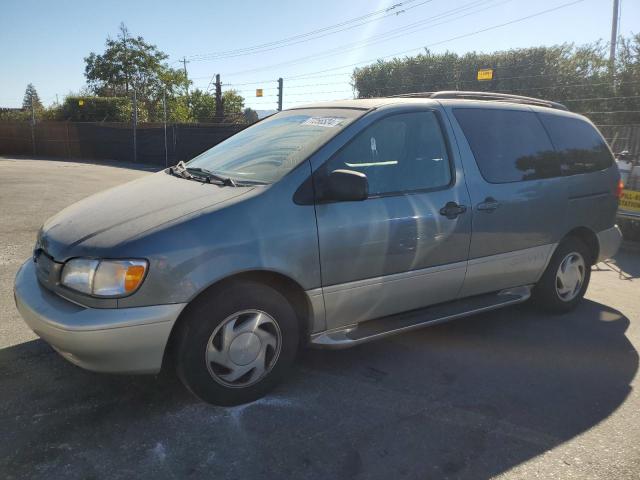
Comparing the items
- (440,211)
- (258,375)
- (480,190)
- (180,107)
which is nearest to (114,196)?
(258,375)

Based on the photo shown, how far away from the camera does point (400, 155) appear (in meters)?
3.58

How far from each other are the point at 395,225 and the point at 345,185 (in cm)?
49

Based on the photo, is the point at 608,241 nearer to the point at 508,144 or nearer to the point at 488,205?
the point at 508,144

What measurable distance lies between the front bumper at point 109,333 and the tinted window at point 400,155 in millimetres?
1339

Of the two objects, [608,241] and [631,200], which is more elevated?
[631,200]

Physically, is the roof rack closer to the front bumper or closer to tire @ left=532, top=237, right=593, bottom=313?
tire @ left=532, top=237, right=593, bottom=313

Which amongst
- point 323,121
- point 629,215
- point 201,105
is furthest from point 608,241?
point 201,105

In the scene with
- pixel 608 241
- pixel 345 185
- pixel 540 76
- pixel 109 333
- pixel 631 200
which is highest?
pixel 540 76

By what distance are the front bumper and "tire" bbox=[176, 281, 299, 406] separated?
0.48 feet

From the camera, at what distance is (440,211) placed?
3.58 metres

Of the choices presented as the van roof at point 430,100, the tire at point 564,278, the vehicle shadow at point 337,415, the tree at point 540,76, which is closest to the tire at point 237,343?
the vehicle shadow at point 337,415

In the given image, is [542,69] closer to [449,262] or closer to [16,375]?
[449,262]

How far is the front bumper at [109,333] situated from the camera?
2.59 metres

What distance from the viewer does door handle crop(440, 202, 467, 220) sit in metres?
3.60
